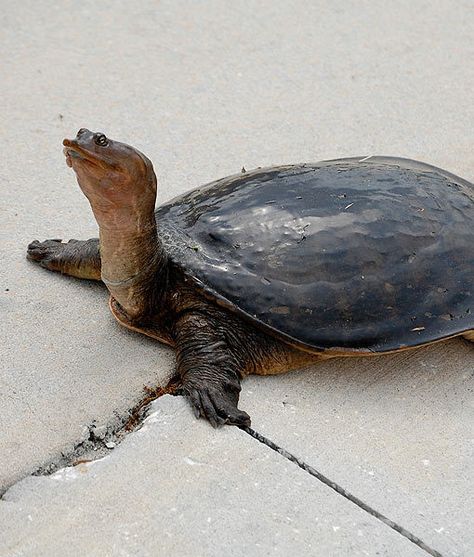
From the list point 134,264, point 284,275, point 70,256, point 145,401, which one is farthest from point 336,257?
point 70,256

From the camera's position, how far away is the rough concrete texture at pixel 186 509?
2.26 metres

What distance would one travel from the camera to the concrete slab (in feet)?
8.02

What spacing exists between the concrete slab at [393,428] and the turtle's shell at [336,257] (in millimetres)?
167

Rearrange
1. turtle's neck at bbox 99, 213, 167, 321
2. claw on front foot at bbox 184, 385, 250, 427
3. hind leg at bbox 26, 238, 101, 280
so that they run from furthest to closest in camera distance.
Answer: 1. hind leg at bbox 26, 238, 101, 280
2. turtle's neck at bbox 99, 213, 167, 321
3. claw on front foot at bbox 184, 385, 250, 427

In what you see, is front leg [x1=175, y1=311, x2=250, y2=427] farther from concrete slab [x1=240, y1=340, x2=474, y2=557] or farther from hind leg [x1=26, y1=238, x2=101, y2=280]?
hind leg [x1=26, y1=238, x2=101, y2=280]

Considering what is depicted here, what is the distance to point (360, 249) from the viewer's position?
9.30 feet

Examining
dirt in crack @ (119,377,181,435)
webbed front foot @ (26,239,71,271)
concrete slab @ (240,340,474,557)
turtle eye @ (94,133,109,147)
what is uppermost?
turtle eye @ (94,133,109,147)

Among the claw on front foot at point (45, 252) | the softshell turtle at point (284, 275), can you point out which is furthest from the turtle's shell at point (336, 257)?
the claw on front foot at point (45, 252)

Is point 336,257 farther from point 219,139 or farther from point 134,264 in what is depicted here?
point 219,139

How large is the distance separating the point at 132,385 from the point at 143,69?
2374mm

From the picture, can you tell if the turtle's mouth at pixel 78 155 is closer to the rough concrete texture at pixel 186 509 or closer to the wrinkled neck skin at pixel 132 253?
the wrinkled neck skin at pixel 132 253

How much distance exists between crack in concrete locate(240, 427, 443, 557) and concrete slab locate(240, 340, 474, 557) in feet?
0.05

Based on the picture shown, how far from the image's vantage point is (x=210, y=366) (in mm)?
2771

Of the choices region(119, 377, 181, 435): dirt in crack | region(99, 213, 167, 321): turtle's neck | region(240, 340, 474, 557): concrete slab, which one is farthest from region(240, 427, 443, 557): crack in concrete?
region(99, 213, 167, 321): turtle's neck
